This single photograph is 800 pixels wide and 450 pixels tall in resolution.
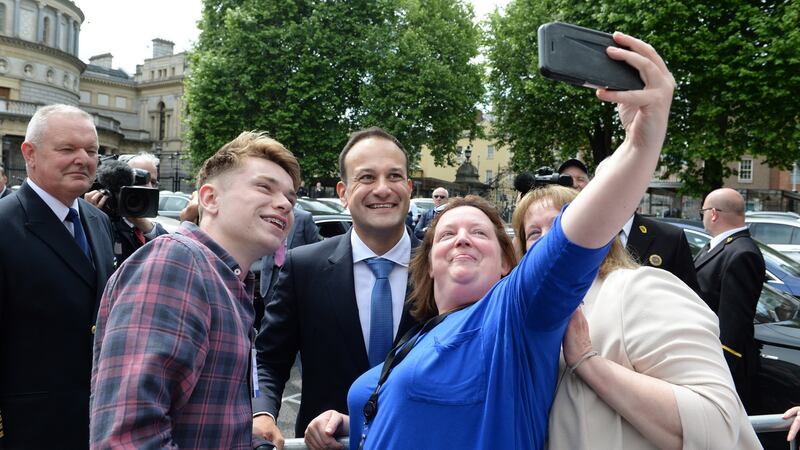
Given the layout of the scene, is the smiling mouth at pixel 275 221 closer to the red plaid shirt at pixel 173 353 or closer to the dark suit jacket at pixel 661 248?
the red plaid shirt at pixel 173 353

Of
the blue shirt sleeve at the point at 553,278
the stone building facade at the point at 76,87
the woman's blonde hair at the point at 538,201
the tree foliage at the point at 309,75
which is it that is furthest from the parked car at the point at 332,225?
the stone building facade at the point at 76,87

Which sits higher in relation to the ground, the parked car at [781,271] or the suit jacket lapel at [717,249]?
A: the suit jacket lapel at [717,249]

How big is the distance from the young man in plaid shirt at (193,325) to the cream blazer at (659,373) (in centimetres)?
94

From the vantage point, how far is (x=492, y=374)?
1578 mm

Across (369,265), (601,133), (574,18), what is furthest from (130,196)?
(601,133)

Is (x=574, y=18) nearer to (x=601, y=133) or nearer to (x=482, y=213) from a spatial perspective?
(x=601, y=133)

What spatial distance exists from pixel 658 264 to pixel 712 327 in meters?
2.46

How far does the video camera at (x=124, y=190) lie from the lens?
3742mm

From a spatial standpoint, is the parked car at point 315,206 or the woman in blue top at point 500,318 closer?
the woman in blue top at point 500,318

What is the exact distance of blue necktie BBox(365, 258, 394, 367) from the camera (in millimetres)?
2793

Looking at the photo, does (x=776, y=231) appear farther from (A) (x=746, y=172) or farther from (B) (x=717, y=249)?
(A) (x=746, y=172)

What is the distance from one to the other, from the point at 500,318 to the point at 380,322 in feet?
4.26

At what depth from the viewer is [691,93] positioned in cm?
2102

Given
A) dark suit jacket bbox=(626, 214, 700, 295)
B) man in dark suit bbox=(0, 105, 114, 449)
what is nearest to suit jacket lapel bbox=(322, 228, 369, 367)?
man in dark suit bbox=(0, 105, 114, 449)
